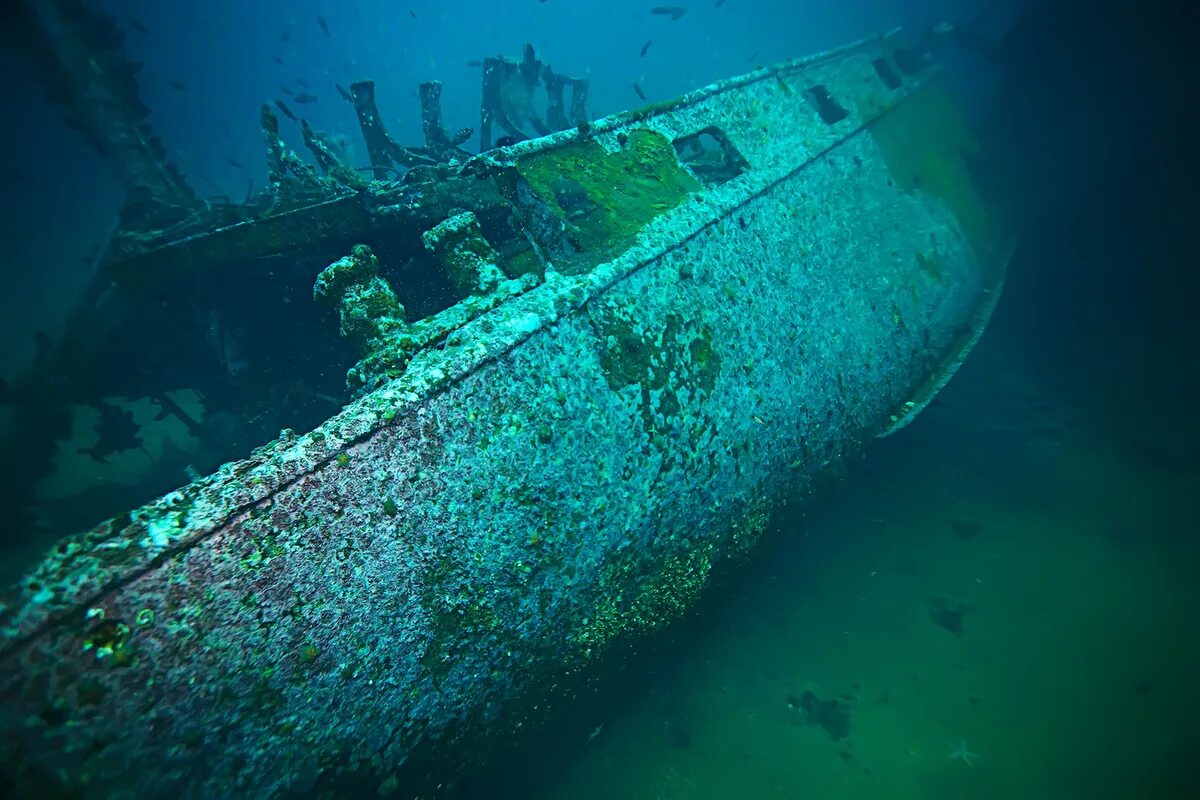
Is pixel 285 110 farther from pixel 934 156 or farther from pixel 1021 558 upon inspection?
pixel 1021 558

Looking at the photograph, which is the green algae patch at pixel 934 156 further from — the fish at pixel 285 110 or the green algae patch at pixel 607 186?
the fish at pixel 285 110

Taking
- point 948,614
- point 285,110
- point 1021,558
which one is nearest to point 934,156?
point 1021,558

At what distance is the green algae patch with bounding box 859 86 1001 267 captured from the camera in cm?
460

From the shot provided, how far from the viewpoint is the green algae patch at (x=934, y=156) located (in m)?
4.60

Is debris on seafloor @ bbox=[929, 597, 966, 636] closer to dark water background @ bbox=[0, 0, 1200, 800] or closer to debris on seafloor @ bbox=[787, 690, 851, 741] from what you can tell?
dark water background @ bbox=[0, 0, 1200, 800]

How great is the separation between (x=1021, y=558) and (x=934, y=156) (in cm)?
390

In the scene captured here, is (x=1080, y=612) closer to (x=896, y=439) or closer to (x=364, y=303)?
(x=896, y=439)

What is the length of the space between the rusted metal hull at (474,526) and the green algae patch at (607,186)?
0.09 meters

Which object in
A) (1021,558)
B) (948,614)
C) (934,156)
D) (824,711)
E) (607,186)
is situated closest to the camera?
(607,186)

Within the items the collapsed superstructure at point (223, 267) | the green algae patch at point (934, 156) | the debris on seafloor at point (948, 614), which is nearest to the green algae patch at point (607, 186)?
the collapsed superstructure at point (223, 267)

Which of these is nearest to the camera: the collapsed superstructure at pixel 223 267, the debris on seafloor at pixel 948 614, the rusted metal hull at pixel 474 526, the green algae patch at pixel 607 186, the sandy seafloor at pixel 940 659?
the rusted metal hull at pixel 474 526

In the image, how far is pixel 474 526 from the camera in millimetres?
1868

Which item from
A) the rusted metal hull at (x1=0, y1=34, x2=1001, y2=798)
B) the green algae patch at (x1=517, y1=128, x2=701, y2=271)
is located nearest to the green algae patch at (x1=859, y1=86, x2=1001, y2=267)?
the rusted metal hull at (x1=0, y1=34, x2=1001, y2=798)

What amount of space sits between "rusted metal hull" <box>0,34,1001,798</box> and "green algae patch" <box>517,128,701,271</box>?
90 millimetres
